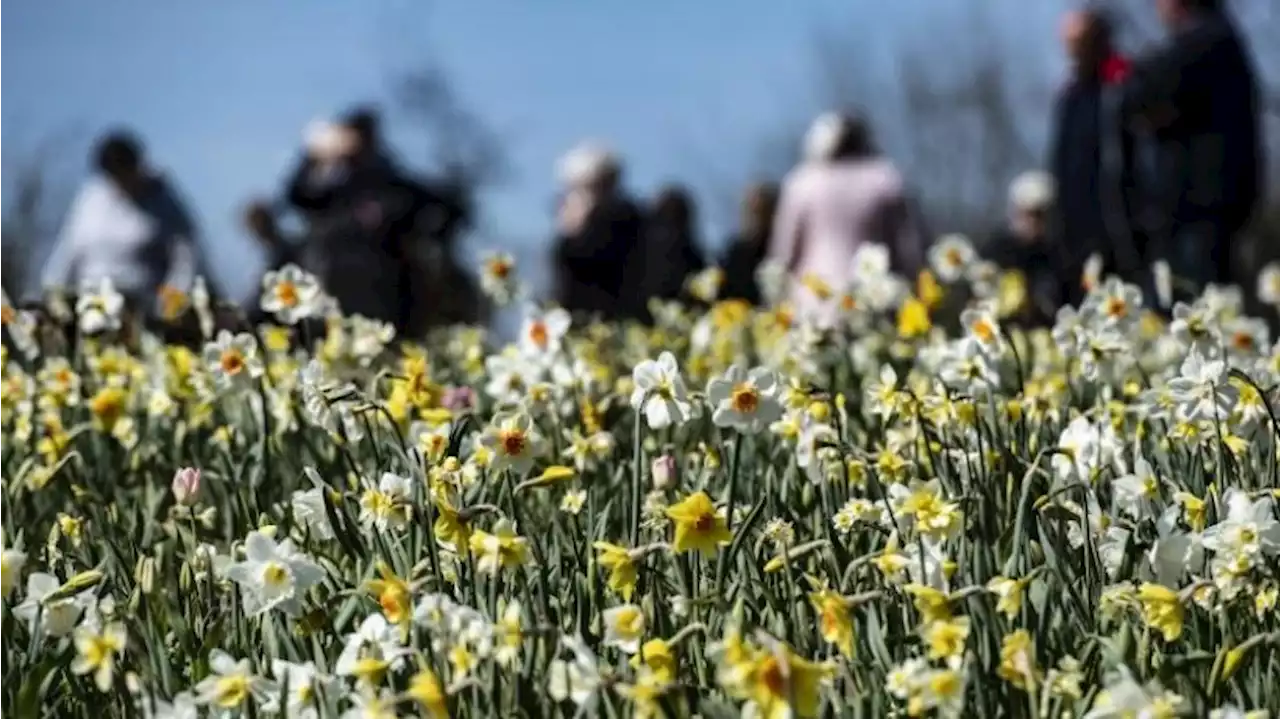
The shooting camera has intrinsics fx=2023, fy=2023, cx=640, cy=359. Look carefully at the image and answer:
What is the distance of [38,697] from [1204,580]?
131cm

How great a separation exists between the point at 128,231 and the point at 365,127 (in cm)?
120

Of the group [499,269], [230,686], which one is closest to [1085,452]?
[230,686]

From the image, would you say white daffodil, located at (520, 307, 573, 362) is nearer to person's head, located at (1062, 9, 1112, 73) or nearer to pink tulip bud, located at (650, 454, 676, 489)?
Answer: pink tulip bud, located at (650, 454, 676, 489)

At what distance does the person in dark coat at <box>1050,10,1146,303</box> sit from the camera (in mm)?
8000

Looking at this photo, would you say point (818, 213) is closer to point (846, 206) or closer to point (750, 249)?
point (846, 206)

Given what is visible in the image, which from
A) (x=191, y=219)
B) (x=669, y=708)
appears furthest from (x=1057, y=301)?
(x=669, y=708)

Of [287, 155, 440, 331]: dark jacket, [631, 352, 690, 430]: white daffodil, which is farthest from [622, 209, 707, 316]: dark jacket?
[631, 352, 690, 430]: white daffodil

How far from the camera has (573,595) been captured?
2598mm

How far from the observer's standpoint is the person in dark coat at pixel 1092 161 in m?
8.00

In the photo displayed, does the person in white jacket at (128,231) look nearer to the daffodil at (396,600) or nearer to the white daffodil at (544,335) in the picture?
the white daffodil at (544,335)

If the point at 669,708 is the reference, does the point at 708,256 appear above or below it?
above

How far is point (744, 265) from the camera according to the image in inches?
398

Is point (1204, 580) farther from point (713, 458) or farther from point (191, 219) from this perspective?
point (191, 219)

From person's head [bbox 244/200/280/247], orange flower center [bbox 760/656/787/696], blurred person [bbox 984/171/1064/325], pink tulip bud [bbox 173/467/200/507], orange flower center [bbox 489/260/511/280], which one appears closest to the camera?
orange flower center [bbox 760/656/787/696]
